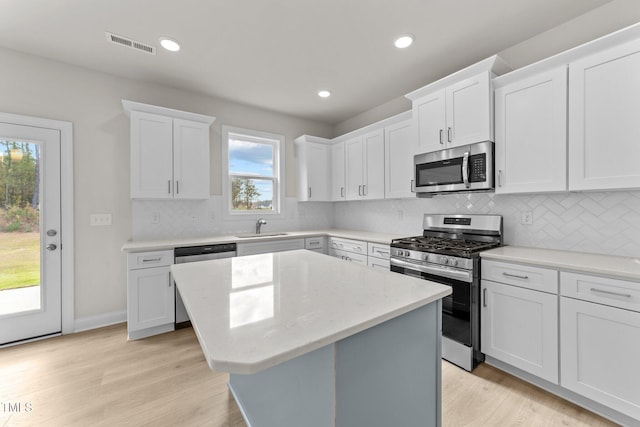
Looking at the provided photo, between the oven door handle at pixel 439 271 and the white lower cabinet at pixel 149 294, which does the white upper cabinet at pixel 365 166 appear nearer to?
the oven door handle at pixel 439 271

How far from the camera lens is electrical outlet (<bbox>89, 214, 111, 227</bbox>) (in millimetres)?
2910

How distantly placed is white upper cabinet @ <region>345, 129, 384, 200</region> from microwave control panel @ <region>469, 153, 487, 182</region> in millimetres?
1209

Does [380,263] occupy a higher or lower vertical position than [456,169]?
lower

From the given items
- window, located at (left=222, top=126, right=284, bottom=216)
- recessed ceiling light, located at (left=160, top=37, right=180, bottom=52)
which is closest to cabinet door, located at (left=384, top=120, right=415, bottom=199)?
window, located at (left=222, top=126, right=284, bottom=216)

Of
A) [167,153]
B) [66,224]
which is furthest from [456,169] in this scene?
[66,224]

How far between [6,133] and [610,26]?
5.26 m

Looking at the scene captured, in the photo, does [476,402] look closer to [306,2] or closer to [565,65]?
[565,65]

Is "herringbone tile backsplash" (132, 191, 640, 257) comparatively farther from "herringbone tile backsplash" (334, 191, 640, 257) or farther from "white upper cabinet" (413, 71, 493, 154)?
"white upper cabinet" (413, 71, 493, 154)

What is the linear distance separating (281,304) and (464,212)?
8.36 feet

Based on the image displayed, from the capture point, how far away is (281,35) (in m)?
2.35

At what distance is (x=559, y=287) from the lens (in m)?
1.76

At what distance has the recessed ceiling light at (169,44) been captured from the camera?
7.86 ft

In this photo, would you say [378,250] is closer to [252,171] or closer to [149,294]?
[252,171]

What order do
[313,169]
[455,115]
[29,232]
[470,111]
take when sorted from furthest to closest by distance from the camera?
[313,169]
[29,232]
[455,115]
[470,111]
